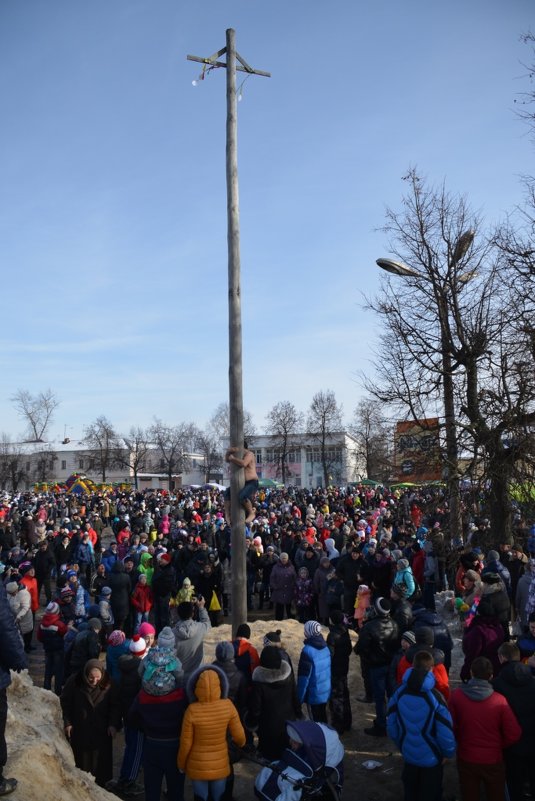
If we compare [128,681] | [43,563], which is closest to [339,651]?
[128,681]

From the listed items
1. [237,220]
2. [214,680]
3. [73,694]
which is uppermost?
[237,220]

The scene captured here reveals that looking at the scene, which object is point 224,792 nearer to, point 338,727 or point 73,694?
point 73,694

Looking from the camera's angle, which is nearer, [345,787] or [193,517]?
[345,787]

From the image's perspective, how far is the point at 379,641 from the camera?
25.3 ft

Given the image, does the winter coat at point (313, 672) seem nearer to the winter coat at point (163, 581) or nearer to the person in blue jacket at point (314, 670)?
the person in blue jacket at point (314, 670)

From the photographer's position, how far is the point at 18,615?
10.7 meters

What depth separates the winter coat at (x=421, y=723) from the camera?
5.09m

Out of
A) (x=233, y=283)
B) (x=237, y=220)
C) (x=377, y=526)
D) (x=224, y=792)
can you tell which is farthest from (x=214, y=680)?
(x=377, y=526)

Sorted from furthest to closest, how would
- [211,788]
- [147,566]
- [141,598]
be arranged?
[147,566]
[141,598]
[211,788]

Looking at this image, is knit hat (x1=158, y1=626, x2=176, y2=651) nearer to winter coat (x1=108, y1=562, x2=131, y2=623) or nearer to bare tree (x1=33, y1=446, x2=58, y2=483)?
winter coat (x1=108, y1=562, x2=131, y2=623)

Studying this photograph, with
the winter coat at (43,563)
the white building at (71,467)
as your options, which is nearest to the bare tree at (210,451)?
the white building at (71,467)

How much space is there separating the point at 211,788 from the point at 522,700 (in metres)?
2.83

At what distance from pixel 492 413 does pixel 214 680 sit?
9.16 meters

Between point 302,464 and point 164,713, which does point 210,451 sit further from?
point 164,713
